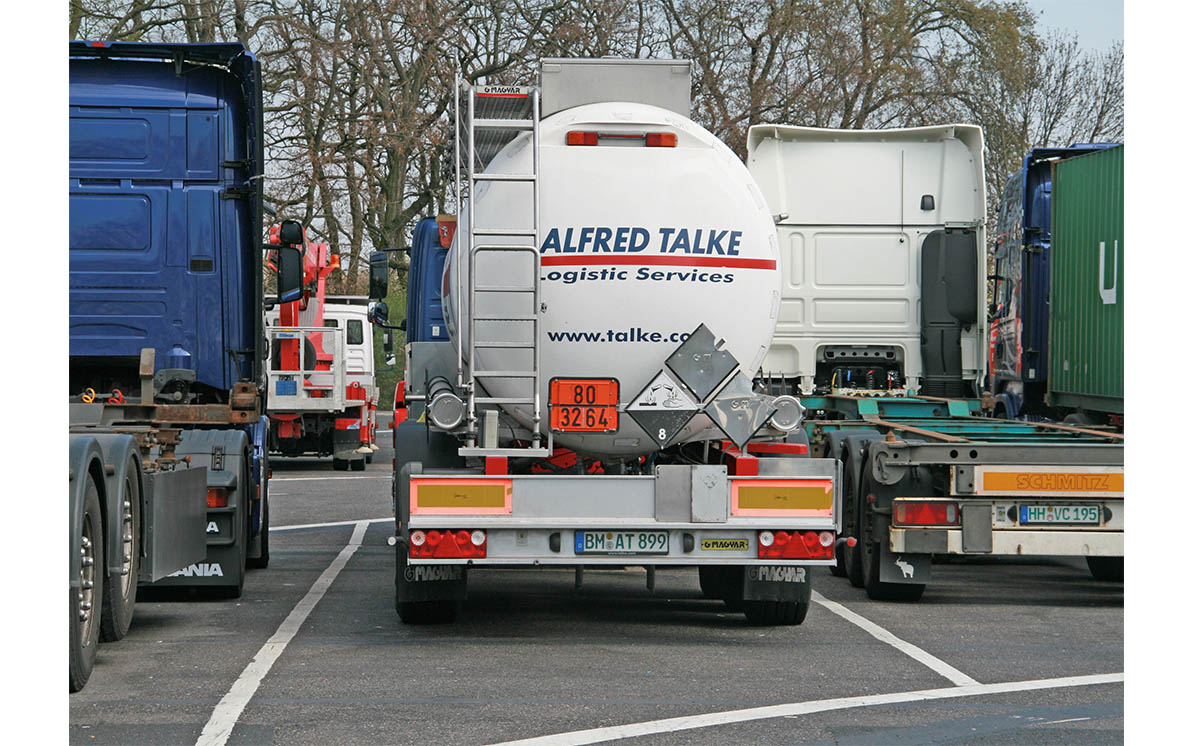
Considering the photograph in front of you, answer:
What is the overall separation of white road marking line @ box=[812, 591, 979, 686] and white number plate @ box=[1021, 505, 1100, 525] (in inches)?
47.3

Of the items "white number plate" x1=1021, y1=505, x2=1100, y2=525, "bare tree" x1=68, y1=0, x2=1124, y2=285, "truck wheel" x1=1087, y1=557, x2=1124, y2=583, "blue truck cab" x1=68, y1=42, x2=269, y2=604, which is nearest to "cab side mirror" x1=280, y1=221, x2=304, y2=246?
"blue truck cab" x1=68, y1=42, x2=269, y2=604

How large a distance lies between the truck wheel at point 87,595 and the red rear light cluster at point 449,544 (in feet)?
4.97

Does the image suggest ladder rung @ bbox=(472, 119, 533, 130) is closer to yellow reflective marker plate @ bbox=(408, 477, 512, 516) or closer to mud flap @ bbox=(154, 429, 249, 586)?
yellow reflective marker plate @ bbox=(408, 477, 512, 516)

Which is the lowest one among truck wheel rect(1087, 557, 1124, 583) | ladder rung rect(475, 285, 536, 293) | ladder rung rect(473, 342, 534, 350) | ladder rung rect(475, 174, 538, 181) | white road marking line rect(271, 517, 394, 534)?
white road marking line rect(271, 517, 394, 534)

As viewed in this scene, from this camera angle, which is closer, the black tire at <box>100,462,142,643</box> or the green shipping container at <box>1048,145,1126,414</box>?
the black tire at <box>100,462,142,643</box>

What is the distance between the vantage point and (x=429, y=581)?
9.33 metres

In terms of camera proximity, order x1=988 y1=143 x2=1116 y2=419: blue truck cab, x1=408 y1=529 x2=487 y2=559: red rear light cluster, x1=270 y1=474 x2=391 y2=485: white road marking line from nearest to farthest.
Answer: x1=408 y1=529 x2=487 y2=559: red rear light cluster < x1=988 y1=143 x2=1116 y2=419: blue truck cab < x1=270 y1=474 x2=391 y2=485: white road marking line

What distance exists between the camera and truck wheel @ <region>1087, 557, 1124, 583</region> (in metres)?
12.2

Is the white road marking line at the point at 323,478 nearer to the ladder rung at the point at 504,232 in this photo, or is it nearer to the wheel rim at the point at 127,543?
the wheel rim at the point at 127,543

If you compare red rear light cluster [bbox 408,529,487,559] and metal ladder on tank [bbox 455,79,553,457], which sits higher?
metal ladder on tank [bbox 455,79,553,457]

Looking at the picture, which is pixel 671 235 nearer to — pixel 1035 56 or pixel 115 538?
pixel 115 538

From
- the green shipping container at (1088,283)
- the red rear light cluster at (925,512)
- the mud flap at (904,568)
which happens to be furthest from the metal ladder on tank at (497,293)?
Answer: the green shipping container at (1088,283)

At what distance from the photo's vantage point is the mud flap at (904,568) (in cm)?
1073

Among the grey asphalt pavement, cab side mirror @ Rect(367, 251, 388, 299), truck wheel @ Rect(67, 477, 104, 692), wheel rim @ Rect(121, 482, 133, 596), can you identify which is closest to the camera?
the grey asphalt pavement
